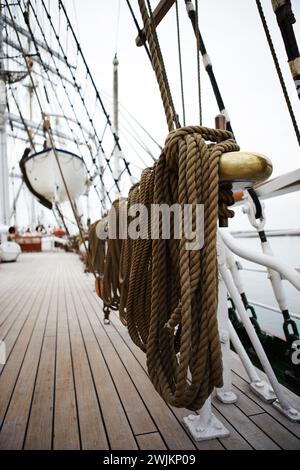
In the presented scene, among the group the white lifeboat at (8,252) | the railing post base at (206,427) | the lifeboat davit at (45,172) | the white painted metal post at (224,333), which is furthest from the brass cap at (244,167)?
the white lifeboat at (8,252)

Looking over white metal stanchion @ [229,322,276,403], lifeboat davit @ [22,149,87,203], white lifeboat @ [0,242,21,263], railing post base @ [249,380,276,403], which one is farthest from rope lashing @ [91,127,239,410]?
white lifeboat @ [0,242,21,263]

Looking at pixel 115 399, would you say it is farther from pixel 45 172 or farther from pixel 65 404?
pixel 45 172

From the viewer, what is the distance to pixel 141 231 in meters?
1.15

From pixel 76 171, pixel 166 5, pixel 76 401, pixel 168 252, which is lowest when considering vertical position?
pixel 76 401

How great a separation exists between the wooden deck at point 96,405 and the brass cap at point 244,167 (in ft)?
3.29

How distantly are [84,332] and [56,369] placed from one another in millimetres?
770

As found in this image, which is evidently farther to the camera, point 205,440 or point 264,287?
point 264,287

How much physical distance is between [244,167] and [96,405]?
1.29m

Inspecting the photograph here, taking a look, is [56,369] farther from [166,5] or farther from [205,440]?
[166,5]

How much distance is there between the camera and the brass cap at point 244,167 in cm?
79

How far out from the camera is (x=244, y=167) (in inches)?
31.4

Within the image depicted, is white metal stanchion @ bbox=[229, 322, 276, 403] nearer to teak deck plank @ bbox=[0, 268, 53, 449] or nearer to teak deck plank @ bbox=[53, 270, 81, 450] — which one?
teak deck plank @ bbox=[53, 270, 81, 450]

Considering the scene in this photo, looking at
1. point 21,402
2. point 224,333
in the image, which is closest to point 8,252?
point 21,402
